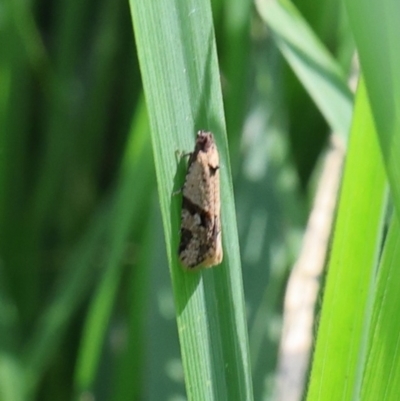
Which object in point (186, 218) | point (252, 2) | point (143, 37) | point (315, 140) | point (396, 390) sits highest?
point (252, 2)

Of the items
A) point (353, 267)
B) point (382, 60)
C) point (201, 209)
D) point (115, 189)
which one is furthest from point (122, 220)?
point (382, 60)

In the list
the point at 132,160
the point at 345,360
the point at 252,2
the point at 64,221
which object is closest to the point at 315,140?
the point at 252,2

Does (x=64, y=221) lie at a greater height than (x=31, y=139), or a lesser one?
lesser

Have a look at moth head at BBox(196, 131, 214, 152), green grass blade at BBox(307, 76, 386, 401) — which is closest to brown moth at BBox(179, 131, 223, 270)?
moth head at BBox(196, 131, 214, 152)

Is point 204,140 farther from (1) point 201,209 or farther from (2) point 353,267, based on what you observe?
(2) point 353,267

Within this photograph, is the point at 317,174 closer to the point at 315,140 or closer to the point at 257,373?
the point at 315,140

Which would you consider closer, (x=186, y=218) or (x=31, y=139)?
(x=186, y=218)

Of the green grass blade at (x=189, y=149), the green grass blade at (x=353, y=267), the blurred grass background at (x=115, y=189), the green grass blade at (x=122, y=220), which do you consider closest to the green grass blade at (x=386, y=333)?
the green grass blade at (x=353, y=267)

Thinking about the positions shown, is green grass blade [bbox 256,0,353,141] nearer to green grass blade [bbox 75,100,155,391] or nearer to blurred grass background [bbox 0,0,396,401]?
blurred grass background [bbox 0,0,396,401]
